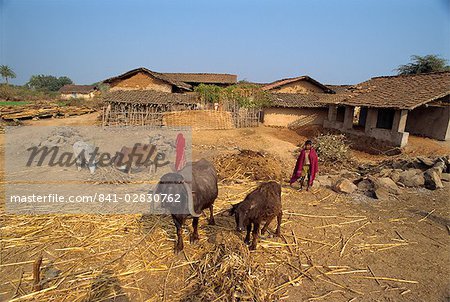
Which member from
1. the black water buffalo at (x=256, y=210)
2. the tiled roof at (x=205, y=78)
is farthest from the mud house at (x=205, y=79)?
the black water buffalo at (x=256, y=210)

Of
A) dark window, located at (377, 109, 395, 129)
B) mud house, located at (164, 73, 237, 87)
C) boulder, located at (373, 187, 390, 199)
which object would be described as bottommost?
boulder, located at (373, 187, 390, 199)

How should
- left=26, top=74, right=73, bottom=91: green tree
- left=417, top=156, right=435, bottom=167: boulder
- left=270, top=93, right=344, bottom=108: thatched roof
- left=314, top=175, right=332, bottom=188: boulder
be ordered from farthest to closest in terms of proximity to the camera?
left=26, top=74, right=73, bottom=91: green tree → left=270, top=93, right=344, bottom=108: thatched roof → left=417, top=156, right=435, bottom=167: boulder → left=314, top=175, right=332, bottom=188: boulder

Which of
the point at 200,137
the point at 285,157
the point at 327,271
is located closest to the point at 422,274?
the point at 327,271

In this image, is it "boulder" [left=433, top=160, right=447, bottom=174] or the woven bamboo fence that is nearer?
"boulder" [left=433, top=160, right=447, bottom=174]

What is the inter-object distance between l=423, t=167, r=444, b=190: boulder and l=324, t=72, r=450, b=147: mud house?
23.4ft

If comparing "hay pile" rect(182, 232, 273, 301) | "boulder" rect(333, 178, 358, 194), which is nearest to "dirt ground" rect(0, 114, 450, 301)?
"hay pile" rect(182, 232, 273, 301)

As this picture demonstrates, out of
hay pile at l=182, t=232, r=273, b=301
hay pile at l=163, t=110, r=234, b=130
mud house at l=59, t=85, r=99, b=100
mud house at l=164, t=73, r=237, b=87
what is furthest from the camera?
mud house at l=59, t=85, r=99, b=100

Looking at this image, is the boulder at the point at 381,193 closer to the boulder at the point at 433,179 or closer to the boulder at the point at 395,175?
the boulder at the point at 395,175

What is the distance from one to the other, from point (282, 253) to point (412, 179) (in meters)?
6.18

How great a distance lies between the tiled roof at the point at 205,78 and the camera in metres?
36.2

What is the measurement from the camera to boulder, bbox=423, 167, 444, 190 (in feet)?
25.5

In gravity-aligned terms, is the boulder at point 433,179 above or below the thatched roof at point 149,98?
below

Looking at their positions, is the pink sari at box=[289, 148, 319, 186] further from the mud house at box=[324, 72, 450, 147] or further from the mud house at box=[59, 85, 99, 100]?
the mud house at box=[59, 85, 99, 100]

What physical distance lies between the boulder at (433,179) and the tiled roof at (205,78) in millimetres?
30431
